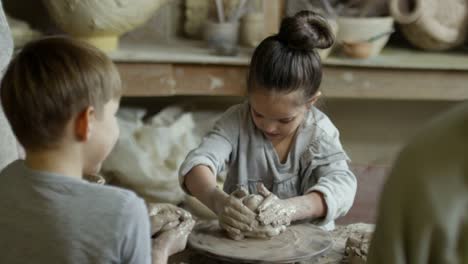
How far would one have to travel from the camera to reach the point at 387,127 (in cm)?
409

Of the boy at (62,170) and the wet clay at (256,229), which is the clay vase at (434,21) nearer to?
the wet clay at (256,229)

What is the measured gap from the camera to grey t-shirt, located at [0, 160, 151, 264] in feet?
4.84

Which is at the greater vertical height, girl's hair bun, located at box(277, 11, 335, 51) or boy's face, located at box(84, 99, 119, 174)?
girl's hair bun, located at box(277, 11, 335, 51)

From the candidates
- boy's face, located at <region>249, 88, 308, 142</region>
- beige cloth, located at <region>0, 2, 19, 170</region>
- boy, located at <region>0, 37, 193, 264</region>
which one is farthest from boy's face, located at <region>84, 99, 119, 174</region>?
beige cloth, located at <region>0, 2, 19, 170</region>

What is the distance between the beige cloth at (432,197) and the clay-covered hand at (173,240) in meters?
0.88

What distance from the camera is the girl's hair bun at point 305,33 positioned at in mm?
2096

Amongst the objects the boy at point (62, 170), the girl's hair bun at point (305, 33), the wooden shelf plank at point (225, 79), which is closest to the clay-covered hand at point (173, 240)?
the boy at point (62, 170)

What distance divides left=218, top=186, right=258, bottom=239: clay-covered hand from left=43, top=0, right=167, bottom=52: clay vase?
155 centimetres

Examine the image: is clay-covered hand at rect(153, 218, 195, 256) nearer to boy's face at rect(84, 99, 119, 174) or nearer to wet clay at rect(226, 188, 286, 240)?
wet clay at rect(226, 188, 286, 240)

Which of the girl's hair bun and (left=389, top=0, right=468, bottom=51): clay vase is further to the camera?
(left=389, top=0, right=468, bottom=51): clay vase

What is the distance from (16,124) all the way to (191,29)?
2450 millimetres

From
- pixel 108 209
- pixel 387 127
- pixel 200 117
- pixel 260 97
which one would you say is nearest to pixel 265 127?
pixel 260 97

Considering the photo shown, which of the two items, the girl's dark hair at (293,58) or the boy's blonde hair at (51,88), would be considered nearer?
the boy's blonde hair at (51,88)

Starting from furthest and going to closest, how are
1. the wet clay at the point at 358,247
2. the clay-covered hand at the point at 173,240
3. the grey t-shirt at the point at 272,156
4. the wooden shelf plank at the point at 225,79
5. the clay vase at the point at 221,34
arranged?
the clay vase at the point at 221,34, the wooden shelf plank at the point at 225,79, the grey t-shirt at the point at 272,156, the wet clay at the point at 358,247, the clay-covered hand at the point at 173,240
